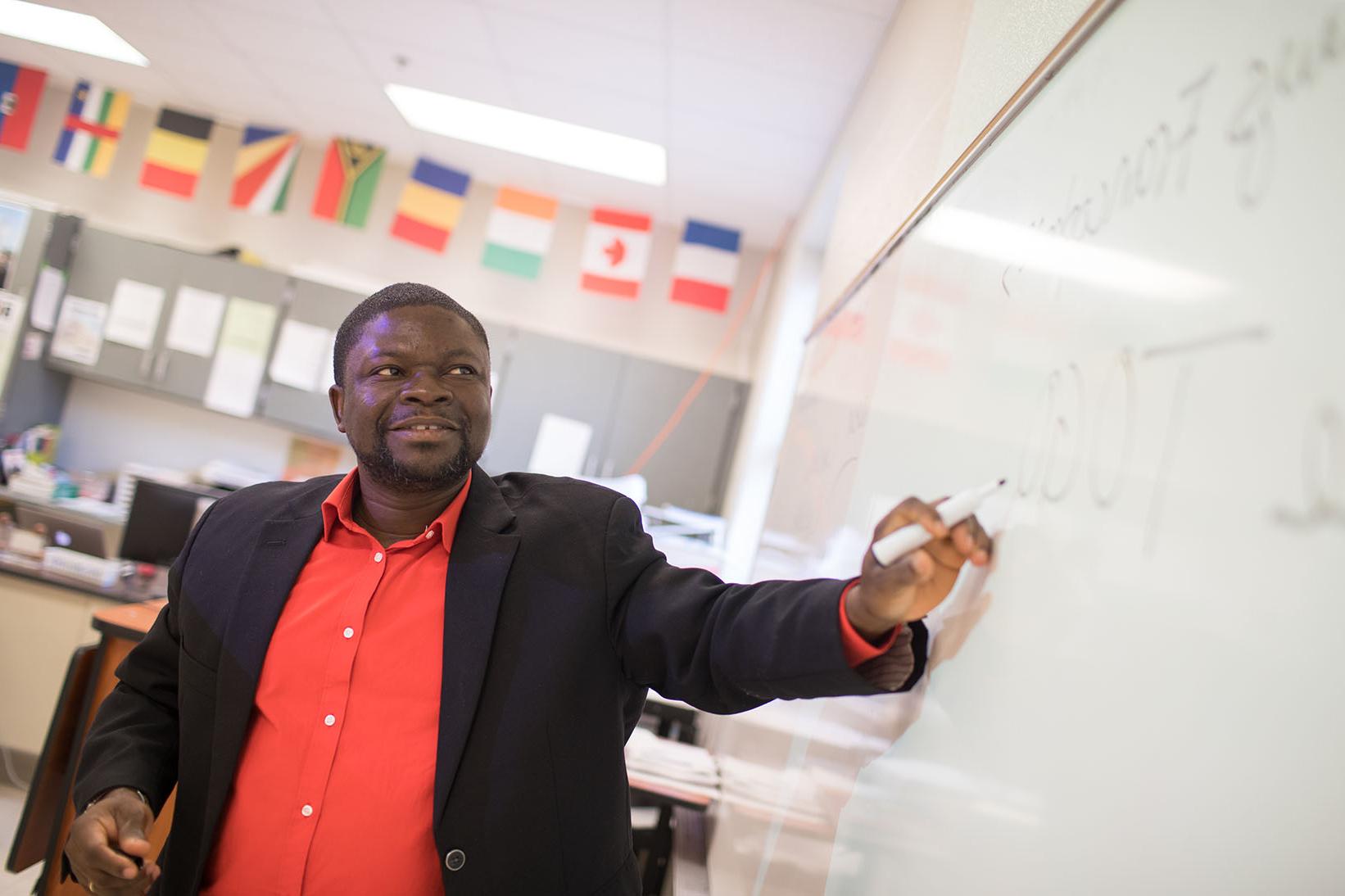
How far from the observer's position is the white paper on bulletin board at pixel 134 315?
173 inches

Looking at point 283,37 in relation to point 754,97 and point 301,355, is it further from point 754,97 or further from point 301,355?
point 754,97

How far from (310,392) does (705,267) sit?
2.01 m

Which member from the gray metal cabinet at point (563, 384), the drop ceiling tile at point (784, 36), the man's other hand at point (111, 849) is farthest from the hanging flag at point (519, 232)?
the man's other hand at point (111, 849)

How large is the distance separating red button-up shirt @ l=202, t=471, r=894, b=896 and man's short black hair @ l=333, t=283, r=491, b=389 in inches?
11.8

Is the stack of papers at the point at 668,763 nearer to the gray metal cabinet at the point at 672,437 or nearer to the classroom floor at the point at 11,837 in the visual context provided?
the classroom floor at the point at 11,837

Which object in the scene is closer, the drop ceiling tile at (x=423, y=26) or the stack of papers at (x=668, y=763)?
the stack of papers at (x=668, y=763)

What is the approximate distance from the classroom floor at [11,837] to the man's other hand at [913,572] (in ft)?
9.33

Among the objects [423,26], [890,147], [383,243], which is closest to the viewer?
[890,147]

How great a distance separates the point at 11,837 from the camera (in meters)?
2.95

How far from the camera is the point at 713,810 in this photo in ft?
8.82

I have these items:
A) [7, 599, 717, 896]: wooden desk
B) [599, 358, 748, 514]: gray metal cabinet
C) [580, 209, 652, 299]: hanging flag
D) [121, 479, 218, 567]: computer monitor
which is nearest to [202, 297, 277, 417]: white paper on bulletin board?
[121, 479, 218, 567]: computer monitor

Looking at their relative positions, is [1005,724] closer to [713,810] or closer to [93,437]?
[713,810]

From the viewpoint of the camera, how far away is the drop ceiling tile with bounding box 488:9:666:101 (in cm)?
289

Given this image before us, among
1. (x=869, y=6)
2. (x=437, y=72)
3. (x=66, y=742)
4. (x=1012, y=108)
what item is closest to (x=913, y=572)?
(x=1012, y=108)
